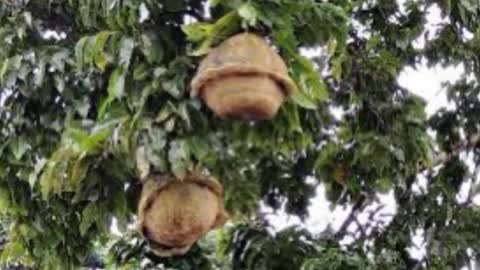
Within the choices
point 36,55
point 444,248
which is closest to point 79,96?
point 36,55

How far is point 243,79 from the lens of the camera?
235 centimetres

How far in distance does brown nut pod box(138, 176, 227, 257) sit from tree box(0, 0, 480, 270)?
5 centimetres

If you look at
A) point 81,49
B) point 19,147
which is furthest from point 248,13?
point 19,147

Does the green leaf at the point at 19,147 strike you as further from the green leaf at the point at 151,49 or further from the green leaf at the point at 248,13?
the green leaf at the point at 248,13

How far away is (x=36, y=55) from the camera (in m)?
3.21

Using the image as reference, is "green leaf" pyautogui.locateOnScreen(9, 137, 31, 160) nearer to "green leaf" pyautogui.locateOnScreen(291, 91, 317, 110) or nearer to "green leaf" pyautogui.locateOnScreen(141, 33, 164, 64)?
"green leaf" pyautogui.locateOnScreen(141, 33, 164, 64)

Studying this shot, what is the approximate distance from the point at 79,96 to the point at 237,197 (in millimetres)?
608

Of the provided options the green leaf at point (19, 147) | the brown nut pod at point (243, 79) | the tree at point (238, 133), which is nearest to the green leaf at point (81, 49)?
the tree at point (238, 133)

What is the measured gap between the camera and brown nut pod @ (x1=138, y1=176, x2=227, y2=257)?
2580mm

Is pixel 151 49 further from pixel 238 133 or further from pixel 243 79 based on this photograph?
pixel 243 79

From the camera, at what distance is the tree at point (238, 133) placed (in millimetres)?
2691

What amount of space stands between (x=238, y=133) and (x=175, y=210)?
1.08 ft

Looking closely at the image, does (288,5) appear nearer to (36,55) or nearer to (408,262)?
(36,55)

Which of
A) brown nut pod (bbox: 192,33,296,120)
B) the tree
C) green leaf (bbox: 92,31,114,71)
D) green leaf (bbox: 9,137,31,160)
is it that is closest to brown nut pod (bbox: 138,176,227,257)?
the tree
